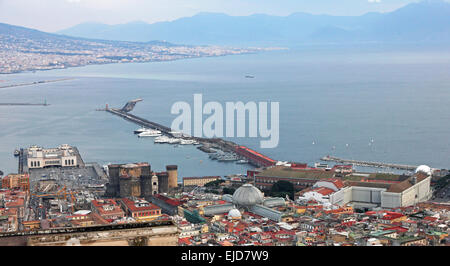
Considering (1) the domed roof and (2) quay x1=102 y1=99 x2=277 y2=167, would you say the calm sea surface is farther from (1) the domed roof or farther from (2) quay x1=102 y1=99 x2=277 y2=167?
(1) the domed roof

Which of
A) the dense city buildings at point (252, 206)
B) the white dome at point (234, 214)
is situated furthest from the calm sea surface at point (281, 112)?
the white dome at point (234, 214)

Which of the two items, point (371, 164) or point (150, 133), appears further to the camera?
point (150, 133)

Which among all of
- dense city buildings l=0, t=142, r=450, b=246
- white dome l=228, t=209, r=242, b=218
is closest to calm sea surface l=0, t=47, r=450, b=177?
dense city buildings l=0, t=142, r=450, b=246

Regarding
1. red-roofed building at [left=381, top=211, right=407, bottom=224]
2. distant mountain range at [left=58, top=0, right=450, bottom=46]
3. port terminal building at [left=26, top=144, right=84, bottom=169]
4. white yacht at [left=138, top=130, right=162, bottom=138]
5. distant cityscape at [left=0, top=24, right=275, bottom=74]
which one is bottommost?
port terminal building at [left=26, top=144, right=84, bottom=169]

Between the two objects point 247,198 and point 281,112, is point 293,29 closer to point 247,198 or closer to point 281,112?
point 281,112
